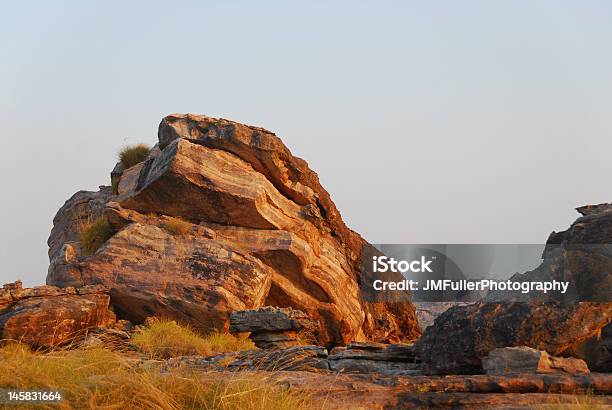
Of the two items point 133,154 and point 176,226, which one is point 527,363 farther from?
point 133,154

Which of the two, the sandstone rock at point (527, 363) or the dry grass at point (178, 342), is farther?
the dry grass at point (178, 342)

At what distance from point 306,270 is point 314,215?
9.17ft

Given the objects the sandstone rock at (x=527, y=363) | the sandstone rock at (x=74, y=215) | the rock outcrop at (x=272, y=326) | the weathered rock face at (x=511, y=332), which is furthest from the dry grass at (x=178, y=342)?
the sandstone rock at (x=74, y=215)

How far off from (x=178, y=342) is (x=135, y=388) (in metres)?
9.16

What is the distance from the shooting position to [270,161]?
79.8ft

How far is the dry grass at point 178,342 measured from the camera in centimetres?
1567

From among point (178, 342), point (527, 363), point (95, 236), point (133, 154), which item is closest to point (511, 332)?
point (527, 363)

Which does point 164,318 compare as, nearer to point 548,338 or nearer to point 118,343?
point 118,343

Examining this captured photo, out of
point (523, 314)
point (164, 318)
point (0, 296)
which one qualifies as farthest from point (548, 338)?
point (0, 296)

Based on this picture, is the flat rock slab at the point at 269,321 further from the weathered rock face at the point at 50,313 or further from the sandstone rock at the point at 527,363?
the sandstone rock at the point at 527,363

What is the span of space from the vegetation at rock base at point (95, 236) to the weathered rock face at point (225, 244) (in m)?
0.30

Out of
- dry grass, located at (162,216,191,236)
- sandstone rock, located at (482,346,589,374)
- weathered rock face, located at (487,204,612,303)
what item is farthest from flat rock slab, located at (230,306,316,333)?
sandstone rock, located at (482,346,589,374)

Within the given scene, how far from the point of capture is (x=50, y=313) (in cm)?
1711

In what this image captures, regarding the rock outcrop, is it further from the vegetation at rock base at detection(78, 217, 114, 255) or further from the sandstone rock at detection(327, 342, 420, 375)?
the vegetation at rock base at detection(78, 217, 114, 255)
